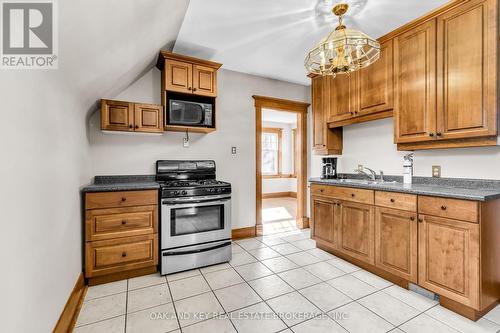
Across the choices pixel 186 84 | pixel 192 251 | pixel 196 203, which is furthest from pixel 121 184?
pixel 186 84

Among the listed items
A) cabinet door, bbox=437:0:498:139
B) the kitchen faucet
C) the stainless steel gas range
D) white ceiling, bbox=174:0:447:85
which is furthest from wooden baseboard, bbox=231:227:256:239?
cabinet door, bbox=437:0:498:139

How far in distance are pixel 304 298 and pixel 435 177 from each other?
1.84 meters

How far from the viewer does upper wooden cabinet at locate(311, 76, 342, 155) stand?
336 cm

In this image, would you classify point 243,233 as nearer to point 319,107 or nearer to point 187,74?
point 319,107

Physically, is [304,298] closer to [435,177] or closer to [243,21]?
[435,177]

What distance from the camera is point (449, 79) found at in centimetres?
212

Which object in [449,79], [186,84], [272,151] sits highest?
[186,84]

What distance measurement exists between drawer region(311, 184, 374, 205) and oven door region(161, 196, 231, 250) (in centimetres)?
124

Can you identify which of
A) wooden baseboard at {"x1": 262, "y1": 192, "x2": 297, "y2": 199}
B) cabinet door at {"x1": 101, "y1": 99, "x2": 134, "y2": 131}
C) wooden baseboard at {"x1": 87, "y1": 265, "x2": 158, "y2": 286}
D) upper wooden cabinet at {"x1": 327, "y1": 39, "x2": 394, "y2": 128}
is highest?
upper wooden cabinet at {"x1": 327, "y1": 39, "x2": 394, "y2": 128}

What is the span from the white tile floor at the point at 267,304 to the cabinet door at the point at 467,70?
5.07ft

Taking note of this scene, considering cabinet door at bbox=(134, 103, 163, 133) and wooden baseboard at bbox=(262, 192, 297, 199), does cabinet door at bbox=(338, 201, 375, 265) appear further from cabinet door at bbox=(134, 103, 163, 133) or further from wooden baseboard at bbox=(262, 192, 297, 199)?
wooden baseboard at bbox=(262, 192, 297, 199)

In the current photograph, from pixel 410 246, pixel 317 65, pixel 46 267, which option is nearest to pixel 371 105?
pixel 317 65
